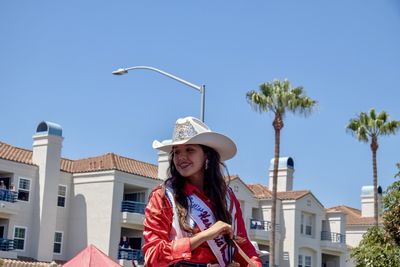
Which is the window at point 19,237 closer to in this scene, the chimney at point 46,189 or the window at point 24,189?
the chimney at point 46,189

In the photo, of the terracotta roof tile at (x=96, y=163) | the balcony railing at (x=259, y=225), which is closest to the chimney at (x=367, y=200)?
the balcony railing at (x=259, y=225)

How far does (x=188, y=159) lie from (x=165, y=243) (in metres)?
→ 0.59

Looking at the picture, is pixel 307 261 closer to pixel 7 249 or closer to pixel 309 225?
pixel 309 225

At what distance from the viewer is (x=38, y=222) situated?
39.7 m

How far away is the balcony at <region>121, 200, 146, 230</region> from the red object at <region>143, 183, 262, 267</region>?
1444 inches

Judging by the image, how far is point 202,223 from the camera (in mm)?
4598

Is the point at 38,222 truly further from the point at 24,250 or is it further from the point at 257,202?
the point at 257,202

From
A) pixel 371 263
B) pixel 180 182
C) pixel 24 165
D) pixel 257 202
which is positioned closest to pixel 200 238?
pixel 180 182

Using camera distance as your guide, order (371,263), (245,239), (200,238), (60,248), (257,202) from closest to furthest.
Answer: (200,238) → (245,239) → (371,263) → (60,248) → (257,202)

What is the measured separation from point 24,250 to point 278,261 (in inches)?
776

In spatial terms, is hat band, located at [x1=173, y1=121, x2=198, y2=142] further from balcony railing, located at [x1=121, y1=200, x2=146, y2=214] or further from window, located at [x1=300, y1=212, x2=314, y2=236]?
window, located at [x1=300, y1=212, x2=314, y2=236]

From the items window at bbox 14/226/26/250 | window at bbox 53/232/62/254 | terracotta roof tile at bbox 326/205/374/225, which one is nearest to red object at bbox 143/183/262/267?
window at bbox 14/226/26/250

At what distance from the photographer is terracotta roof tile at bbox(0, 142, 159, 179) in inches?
1594

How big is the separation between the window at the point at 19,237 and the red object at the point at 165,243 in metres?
35.6
